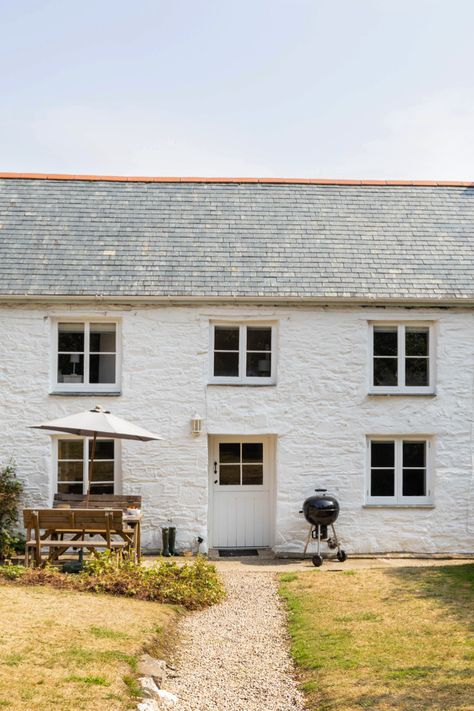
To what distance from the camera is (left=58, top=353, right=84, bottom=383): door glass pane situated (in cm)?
1720

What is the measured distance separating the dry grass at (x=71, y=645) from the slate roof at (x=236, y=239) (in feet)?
23.7

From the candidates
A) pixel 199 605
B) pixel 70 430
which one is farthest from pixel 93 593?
pixel 70 430

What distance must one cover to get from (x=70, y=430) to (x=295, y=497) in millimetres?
5197

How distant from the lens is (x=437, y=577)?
13828mm

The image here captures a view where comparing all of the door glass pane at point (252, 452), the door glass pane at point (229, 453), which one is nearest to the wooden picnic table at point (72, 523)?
the door glass pane at point (229, 453)

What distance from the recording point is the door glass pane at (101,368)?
56.7ft

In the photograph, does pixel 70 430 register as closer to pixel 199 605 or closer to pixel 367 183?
pixel 199 605

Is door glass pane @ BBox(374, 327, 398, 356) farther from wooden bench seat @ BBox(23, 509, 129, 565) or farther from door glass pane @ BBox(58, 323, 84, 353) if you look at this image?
wooden bench seat @ BBox(23, 509, 129, 565)

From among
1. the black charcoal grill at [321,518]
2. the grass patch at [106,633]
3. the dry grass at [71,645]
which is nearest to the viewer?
the dry grass at [71,645]

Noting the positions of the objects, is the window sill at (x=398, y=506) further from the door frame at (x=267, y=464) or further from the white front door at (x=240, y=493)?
the white front door at (x=240, y=493)

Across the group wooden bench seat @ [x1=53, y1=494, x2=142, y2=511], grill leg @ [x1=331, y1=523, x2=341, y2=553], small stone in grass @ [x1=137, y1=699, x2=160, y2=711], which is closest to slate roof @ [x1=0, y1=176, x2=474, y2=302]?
wooden bench seat @ [x1=53, y1=494, x2=142, y2=511]

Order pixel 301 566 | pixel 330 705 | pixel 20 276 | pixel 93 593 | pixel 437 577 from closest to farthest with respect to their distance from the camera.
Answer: pixel 330 705 → pixel 93 593 → pixel 437 577 → pixel 301 566 → pixel 20 276

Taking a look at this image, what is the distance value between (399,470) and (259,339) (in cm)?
394

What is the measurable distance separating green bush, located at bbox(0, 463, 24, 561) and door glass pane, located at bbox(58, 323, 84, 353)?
8.65 feet
